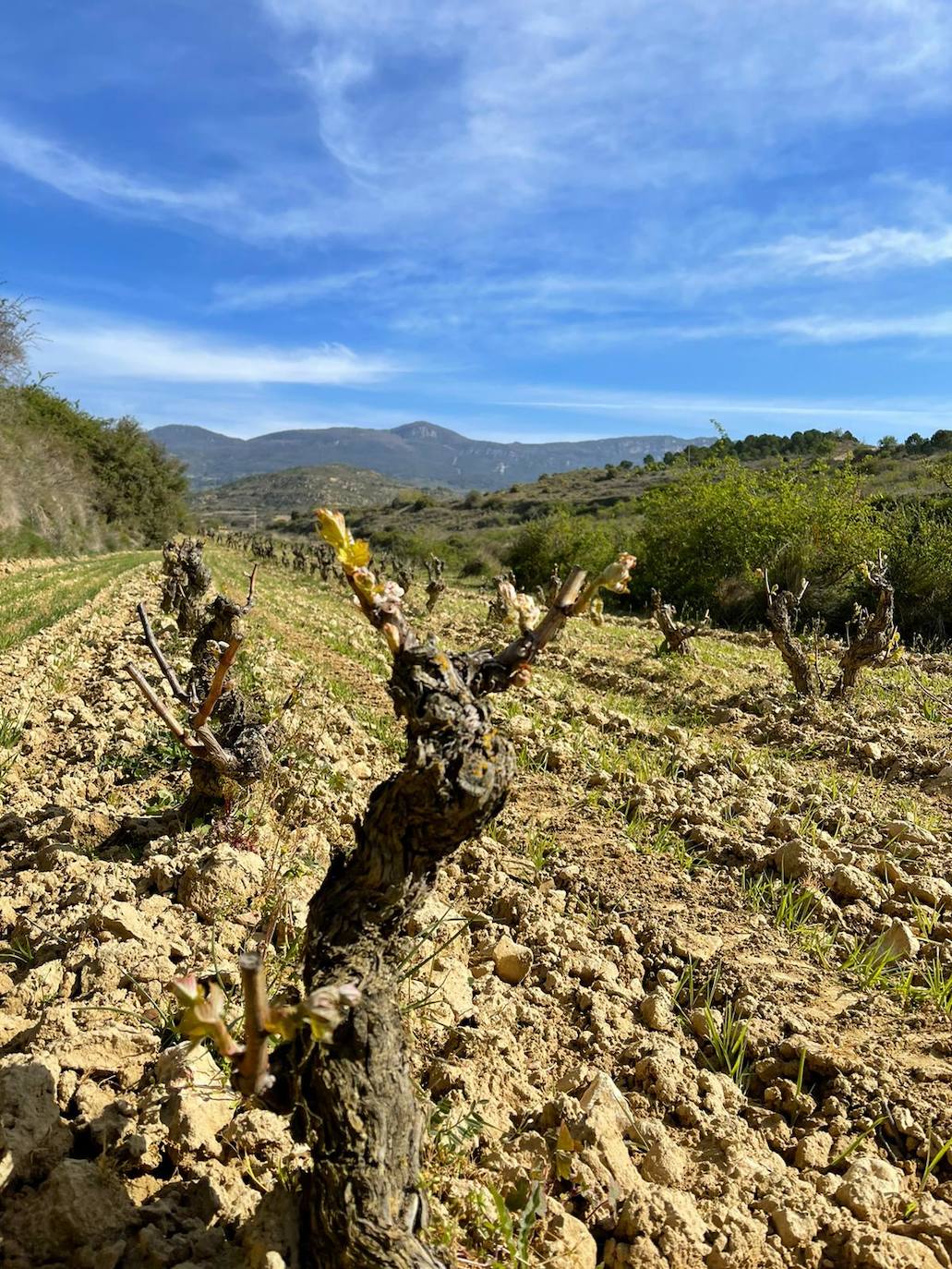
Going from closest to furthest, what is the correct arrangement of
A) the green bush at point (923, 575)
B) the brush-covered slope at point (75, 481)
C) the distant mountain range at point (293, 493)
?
the green bush at point (923, 575) → the brush-covered slope at point (75, 481) → the distant mountain range at point (293, 493)

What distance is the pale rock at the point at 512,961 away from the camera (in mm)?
3203

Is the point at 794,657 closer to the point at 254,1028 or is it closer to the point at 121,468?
the point at 254,1028

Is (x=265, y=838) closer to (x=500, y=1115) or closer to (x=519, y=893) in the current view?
(x=519, y=893)

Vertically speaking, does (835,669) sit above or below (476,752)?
below

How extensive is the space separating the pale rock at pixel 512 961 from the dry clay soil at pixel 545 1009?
29 millimetres

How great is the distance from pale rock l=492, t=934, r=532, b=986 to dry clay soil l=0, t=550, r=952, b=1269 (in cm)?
3

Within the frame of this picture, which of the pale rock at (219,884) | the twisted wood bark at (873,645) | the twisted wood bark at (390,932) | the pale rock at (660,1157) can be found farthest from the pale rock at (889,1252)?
the twisted wood bark at (873,645)

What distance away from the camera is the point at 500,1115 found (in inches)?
95.8

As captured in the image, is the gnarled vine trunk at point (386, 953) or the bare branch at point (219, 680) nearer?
the gnarled vine trunk at point (386, 953)

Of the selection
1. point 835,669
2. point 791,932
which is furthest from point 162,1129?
point 835,669

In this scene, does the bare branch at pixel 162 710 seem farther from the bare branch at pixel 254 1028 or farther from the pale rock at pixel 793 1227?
the pale rock at pixel 793 1227

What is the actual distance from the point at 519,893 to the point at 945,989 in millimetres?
1919

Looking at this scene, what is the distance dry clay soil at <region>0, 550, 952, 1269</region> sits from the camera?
6.62 ft

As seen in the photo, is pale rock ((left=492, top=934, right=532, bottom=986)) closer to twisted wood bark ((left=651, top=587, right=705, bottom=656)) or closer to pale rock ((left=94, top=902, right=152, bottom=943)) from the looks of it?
pale rock ((left=94, top=902, right=152, bottom=943))
